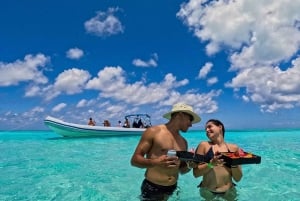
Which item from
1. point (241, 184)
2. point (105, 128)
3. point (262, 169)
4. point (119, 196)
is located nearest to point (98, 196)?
point (119, 196)

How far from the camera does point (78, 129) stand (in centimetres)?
2502

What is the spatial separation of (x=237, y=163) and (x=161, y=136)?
782 mm

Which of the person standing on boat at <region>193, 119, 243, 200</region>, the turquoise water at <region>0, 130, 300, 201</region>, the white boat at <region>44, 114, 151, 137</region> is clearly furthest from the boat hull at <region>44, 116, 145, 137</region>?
the person standing on boat at <region>193, 119, 243, 200</region>

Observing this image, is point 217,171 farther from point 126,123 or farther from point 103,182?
point 126,123

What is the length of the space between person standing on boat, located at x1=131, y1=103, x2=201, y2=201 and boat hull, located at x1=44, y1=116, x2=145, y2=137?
22.2m

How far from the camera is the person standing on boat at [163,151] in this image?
10.3 ft

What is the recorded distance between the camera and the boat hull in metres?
24.9

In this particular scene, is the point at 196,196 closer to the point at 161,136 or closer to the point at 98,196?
the point at 98,196

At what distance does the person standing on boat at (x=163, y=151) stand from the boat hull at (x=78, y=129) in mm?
22157

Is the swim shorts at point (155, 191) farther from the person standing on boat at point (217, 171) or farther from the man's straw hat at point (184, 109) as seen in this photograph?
the man's straw hat at point (184, 109)

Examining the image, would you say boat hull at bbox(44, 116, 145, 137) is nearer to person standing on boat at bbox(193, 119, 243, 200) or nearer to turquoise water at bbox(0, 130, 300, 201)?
turquoise water at bbox(0, 130, 300, 201)

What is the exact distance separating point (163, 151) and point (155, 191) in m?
0.51

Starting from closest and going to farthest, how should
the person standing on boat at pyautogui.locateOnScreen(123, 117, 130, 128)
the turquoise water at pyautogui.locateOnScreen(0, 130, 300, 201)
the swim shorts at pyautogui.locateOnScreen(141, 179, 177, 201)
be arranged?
the swim shorts at pyautogui.locateOnScreen(141, 179, 177, 201)
the turquoise water at pyautogui.locateOnScreen(0, 130, 300, 201)
the person standing on boat at pyautogui.locateOnScreen(123, 117, 130, 128)

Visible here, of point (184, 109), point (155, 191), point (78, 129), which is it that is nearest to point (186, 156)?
point (184, 109)
